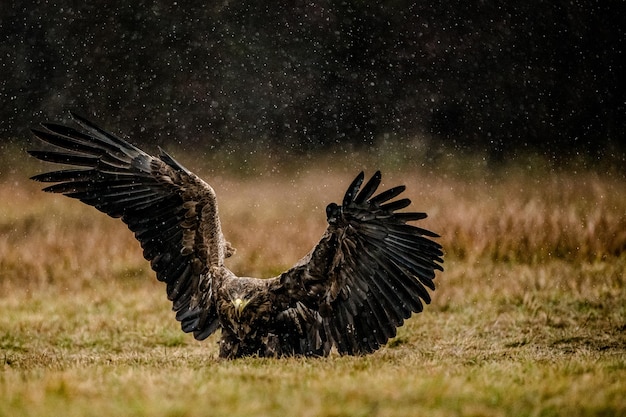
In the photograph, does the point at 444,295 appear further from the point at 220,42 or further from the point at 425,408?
the point at 220,42

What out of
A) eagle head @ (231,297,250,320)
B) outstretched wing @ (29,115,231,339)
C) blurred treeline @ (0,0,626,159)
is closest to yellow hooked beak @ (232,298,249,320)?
eagle head @ (231,297,250,320)

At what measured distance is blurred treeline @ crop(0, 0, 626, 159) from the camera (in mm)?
14953

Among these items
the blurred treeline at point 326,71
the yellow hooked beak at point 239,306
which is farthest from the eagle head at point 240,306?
the blurred treeline at point 326,71

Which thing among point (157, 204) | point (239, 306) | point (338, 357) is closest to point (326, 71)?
point (157, 204)

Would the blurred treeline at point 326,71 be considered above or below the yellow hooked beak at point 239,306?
above

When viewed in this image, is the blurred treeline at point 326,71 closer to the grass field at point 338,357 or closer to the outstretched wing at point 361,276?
the grass field at point 338,357

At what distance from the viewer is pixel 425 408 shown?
177 inches

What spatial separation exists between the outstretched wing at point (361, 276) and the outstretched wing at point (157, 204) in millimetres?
765

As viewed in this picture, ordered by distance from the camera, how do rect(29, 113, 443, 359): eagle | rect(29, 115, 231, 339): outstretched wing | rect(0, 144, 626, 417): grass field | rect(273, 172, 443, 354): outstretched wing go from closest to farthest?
rect(0, 144, 626, 417): grass field, rect(273, 172, 443, 354): outstretched wing, rect(29, 113, 443, 359): eagle, rect(29, 115, 231, 339): outstretched wing

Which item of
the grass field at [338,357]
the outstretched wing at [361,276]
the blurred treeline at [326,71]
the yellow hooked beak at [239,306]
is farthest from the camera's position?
the blurred treeline at [326,71]

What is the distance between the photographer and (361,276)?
637cm

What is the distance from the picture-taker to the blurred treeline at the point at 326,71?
15.0 meters

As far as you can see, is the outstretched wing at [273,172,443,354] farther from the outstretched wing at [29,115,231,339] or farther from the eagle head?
the outstretched wing at [29,115,231,339]

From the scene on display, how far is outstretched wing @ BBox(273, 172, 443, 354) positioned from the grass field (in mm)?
250
